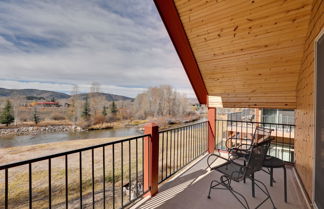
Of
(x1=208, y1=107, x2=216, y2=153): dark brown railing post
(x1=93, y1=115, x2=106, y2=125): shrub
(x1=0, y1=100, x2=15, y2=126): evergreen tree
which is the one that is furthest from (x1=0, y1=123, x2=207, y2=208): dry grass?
(x1=93, y1=115, x2=106, y2=125): shrub

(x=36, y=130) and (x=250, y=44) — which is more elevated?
(x=250, y=44)

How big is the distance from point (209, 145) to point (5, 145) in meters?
14.2

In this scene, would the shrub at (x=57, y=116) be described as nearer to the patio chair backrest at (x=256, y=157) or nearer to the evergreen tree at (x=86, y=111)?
the evergreen tree at (x=86, y=111)

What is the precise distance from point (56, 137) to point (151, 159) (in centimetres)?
1378

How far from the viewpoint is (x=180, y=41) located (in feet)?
8.63

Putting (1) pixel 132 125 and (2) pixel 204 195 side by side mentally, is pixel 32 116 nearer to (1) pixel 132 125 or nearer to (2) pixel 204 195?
(1) pixel 132 125

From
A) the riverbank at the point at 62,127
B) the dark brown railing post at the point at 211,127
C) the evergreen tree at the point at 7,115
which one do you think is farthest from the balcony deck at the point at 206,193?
the evergreen tree at the point at 7,115

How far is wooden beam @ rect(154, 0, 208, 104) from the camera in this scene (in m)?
2.27

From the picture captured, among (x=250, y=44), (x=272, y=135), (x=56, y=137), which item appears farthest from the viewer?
(x=56, y=137)

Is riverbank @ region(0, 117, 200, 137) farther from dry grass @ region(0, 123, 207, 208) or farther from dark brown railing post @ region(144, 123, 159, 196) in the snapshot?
dark brown railing post @ region(144, 123, 159, 196)

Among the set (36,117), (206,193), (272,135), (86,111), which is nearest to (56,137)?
(36,117)

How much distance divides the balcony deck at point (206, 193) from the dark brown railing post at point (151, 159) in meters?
0.15

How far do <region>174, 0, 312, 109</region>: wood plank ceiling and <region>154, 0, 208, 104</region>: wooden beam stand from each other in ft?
0.27

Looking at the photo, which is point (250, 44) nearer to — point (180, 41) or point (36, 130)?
point (180, 41)
